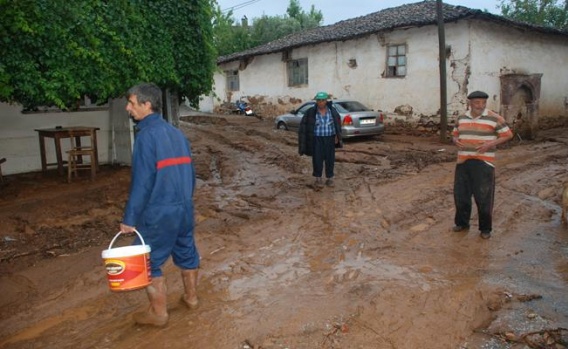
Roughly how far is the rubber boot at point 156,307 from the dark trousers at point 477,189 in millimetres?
3733

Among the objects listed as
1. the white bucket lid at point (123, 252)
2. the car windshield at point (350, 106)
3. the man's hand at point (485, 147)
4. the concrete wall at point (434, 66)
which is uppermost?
the concrete wall at point (434, 66)

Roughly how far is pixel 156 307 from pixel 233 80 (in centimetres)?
2255

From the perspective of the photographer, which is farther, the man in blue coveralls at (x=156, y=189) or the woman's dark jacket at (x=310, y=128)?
the woman's dark jacket at (x=310, y=128)

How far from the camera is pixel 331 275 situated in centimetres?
451

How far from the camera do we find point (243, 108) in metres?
23.0

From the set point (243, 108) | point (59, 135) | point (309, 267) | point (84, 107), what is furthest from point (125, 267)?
point (243, 108)

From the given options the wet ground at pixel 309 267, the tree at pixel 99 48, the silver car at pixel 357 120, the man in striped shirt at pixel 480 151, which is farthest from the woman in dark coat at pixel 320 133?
the silver car at pixel 357 120

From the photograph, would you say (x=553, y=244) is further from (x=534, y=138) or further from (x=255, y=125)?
(x=255, y=125)

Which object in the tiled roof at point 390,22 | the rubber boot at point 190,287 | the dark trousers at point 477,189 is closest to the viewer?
the rubber boot at point 190,287

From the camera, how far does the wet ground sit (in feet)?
11.3

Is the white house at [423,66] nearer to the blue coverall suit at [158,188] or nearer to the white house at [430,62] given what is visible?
the white house at [430,62]

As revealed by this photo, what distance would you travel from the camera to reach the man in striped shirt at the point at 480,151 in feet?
16.9

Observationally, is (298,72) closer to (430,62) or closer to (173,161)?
(430,62)

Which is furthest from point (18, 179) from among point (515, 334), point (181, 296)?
point (515, 334)
